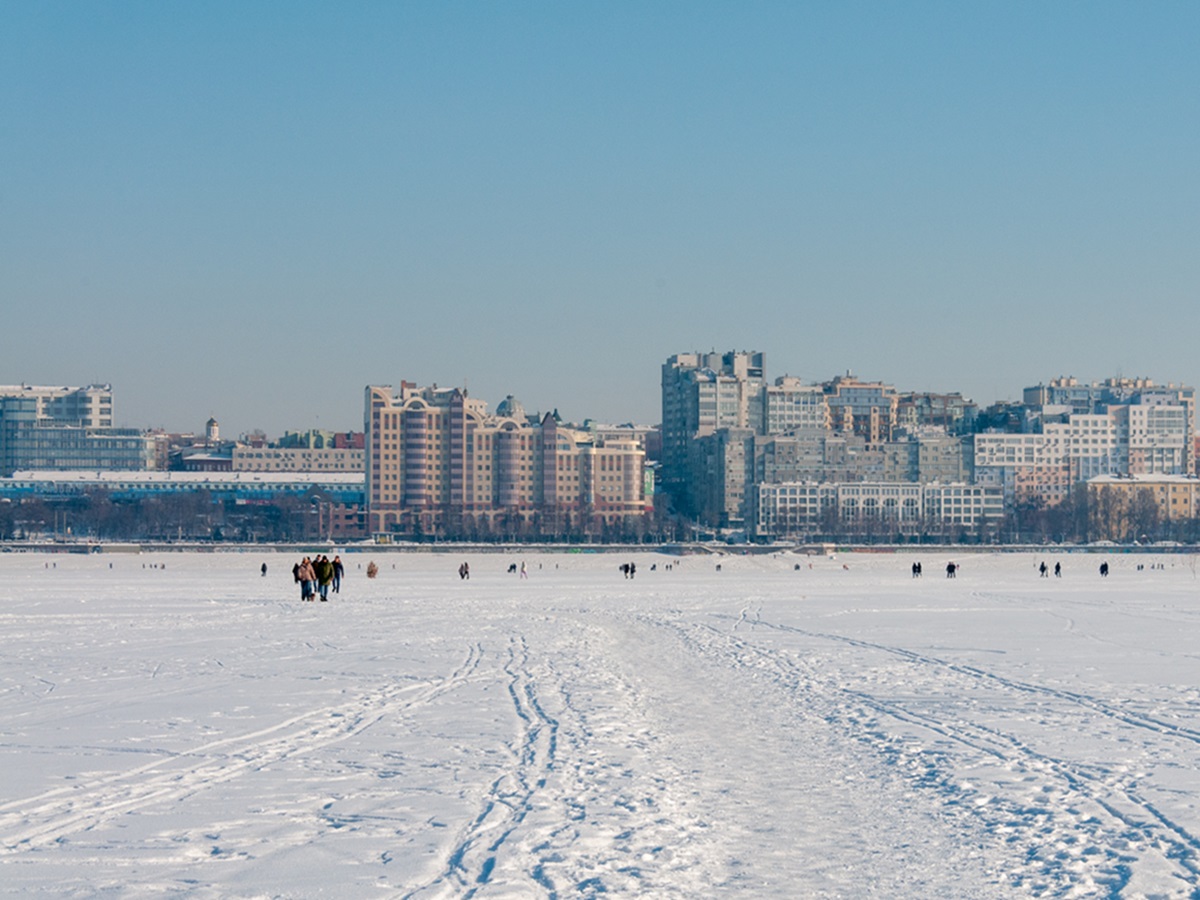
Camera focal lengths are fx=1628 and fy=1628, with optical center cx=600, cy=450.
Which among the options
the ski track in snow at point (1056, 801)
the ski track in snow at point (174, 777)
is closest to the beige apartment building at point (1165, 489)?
the ski track in snow at point (1056, 801)

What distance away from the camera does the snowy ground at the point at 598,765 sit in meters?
8.30

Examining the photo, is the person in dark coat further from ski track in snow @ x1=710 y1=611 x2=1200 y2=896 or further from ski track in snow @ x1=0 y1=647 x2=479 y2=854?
ski track in snow @ x1=710 y1=611 x2=1200 y2=896

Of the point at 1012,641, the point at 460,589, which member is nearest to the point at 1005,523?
the point at 460,589

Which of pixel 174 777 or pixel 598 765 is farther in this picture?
pixel 598 765

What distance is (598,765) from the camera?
36.9 feet

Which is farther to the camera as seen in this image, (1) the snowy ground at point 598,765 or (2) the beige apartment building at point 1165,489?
(2) the beige apartment building at point 1165,489

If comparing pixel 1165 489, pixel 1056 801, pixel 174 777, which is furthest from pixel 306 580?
pixel 1165 489

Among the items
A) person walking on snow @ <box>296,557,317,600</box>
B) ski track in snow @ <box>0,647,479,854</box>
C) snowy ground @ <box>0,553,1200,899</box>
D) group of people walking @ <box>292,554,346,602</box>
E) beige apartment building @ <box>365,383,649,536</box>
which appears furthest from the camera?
beige apartment building @ <box>365,383,649,536</box>

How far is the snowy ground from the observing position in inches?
327

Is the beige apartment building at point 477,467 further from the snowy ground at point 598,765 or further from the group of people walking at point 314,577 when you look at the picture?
the snowy ground at point 598,765

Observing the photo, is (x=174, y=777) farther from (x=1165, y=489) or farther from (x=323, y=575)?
(x=1165, y=489)

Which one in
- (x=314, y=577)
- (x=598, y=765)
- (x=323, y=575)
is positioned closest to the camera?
(x=598, y=765)

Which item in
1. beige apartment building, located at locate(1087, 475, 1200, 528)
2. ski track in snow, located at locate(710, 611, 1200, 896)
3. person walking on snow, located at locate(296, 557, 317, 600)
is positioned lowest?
ski track in snow, located at locate(710, 611, 1200, 896)

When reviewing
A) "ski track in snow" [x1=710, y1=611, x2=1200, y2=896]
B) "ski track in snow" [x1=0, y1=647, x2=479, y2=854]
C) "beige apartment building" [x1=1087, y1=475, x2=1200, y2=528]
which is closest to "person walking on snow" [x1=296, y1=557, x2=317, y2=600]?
"ski track in snow" [x1=0, y1=647, x2=479, y2=854]
